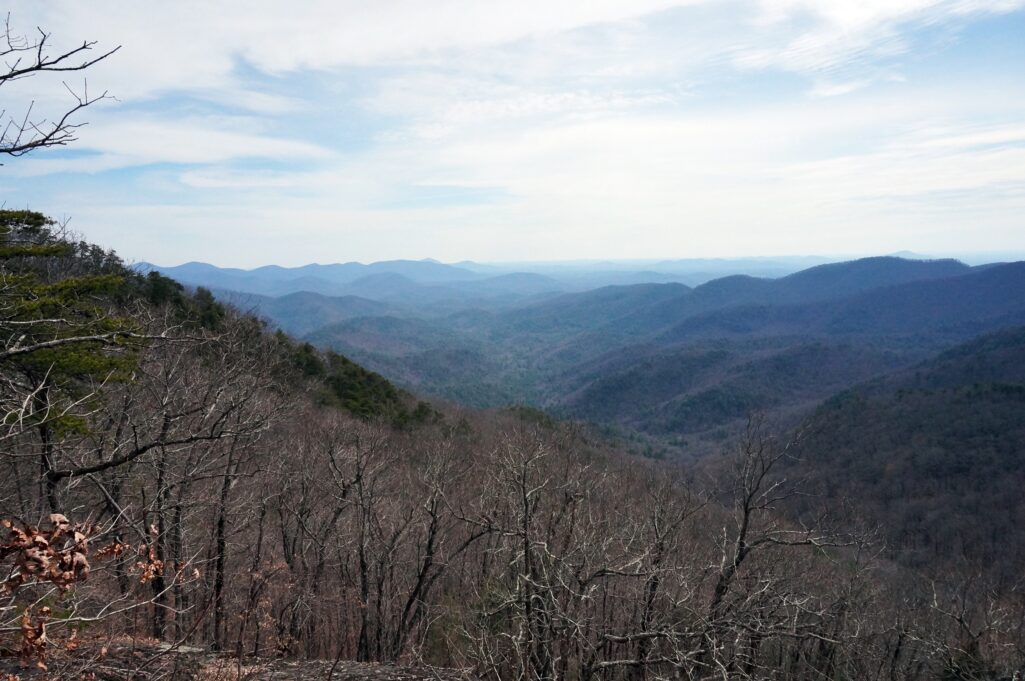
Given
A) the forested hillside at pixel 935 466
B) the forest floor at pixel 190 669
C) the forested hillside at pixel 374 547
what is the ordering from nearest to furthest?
the forest floor at pixel 190 669
the forested hillside at pixel 374 547
the forested hillside at pixel 935 466

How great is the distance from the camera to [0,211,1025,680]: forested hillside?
29.5 ft

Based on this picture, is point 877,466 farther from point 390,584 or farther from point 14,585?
point 14,585

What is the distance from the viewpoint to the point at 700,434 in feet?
420

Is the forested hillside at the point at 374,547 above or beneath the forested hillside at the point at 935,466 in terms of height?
above

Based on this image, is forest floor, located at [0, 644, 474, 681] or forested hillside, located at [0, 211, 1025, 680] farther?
forested hillside, located at [0, 211, 1025, 680]

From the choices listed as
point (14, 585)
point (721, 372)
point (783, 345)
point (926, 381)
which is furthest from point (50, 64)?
point (783, 345)

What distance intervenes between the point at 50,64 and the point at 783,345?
212 metres

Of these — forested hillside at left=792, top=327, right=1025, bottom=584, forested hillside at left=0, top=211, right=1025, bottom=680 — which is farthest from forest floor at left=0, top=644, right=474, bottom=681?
Result: forested hillside at left=792, top=327, right=1025, bottom=584

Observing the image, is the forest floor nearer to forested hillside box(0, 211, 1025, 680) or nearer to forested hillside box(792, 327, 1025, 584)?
forested hillside box(0, 211, 1025, 680)

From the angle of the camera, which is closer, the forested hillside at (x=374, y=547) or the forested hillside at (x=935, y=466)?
the forested hillside at (x=374, y=547)

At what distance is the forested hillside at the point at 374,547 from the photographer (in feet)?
29.5

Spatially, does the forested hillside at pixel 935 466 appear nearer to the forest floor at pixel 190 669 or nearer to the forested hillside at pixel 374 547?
the forested hillside at pixel 374 547

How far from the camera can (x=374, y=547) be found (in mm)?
14555

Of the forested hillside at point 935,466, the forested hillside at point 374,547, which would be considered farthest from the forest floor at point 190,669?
the forested hillside at point 935,466
